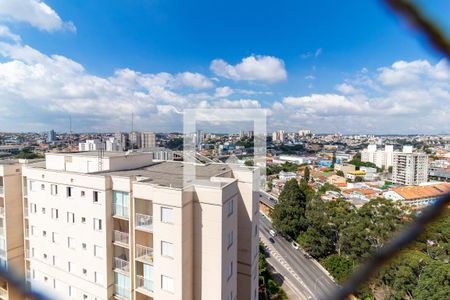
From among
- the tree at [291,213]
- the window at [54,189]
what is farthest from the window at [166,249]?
the tree at [291,213]

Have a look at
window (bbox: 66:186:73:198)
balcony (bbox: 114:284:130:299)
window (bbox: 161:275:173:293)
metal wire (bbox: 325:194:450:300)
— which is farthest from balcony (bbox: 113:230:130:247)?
metal wire (bbox: 325:194:450:300)

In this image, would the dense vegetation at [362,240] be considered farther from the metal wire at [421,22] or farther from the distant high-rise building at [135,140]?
the distant high-rise building at [135,140]

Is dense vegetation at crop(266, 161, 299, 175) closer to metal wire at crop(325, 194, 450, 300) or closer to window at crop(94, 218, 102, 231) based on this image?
window at crop(94, 218, 102, 231)

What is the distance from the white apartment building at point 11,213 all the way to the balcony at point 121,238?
159 inches

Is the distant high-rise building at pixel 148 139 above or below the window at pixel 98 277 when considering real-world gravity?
above

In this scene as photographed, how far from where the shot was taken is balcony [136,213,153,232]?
5.63m

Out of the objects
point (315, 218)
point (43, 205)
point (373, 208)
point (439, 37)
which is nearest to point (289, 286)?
point (315, 218)

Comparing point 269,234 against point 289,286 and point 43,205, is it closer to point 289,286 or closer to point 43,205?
point 289,286

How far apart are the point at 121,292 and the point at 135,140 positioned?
46.6 feet

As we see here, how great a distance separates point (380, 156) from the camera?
5262 centimetres

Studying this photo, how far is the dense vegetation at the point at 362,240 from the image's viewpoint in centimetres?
1148

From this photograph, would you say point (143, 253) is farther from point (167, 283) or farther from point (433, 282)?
point (433, 282)

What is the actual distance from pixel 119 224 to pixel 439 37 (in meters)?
6.66

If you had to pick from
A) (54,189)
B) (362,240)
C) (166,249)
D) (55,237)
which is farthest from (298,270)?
(54,189)
